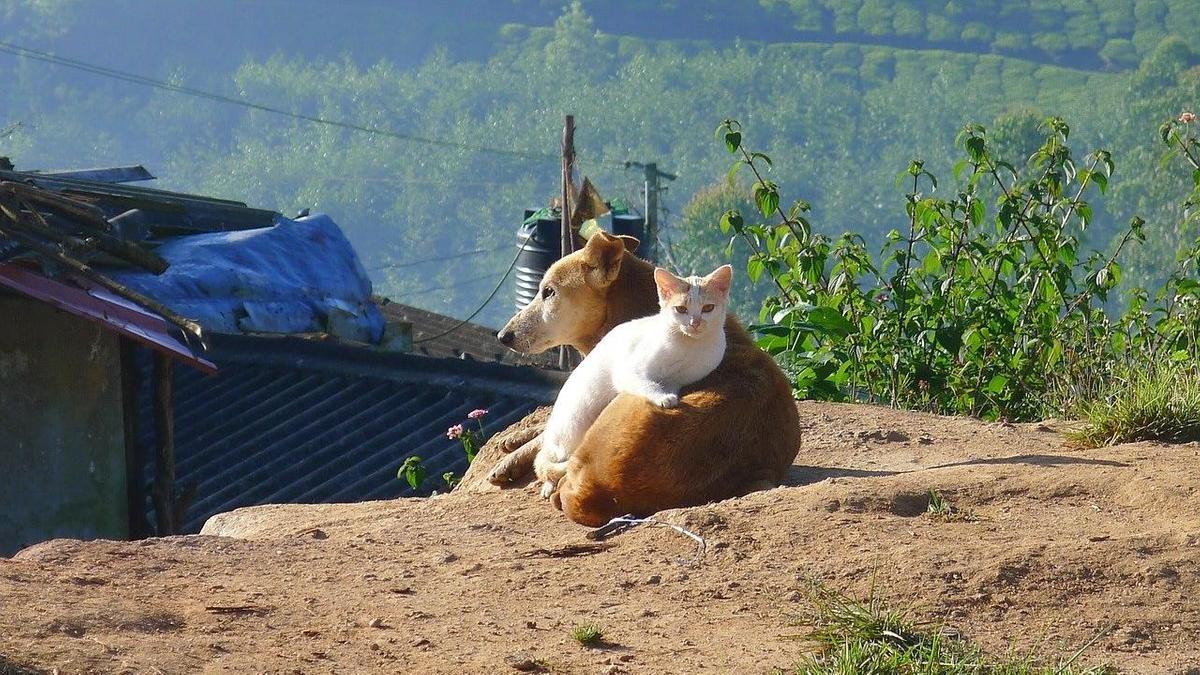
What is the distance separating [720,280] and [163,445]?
5.59 m

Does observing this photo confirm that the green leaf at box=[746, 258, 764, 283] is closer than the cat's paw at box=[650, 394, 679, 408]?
No

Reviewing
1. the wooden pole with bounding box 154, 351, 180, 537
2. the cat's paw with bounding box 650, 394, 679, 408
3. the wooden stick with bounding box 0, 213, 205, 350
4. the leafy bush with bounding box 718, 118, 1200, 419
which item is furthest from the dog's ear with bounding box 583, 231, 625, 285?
the wooden pole with bounding box 154, 351, 180, 537

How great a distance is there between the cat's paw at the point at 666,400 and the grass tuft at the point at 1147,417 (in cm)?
222

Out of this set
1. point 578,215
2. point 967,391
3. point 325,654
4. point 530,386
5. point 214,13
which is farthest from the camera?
point 214,13

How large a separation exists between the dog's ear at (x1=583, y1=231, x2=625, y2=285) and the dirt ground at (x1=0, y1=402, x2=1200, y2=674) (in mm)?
1126

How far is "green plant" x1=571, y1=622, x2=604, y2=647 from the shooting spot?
404 centimetres

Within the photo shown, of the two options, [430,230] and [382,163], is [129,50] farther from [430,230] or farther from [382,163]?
[430,230]

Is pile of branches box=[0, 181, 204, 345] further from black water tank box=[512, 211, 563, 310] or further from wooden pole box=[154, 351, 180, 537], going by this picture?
black water tank box=[512, 211, 563, 310]

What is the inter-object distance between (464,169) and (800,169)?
21.1 meters

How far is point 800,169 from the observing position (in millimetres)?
73000

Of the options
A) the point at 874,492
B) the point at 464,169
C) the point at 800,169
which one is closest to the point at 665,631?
the point at 874,492

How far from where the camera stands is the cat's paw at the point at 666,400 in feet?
17.6

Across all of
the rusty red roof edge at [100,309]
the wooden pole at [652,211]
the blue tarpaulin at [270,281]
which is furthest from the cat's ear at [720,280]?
the wooden pole at [652,211]

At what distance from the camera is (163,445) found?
995 centimetres
